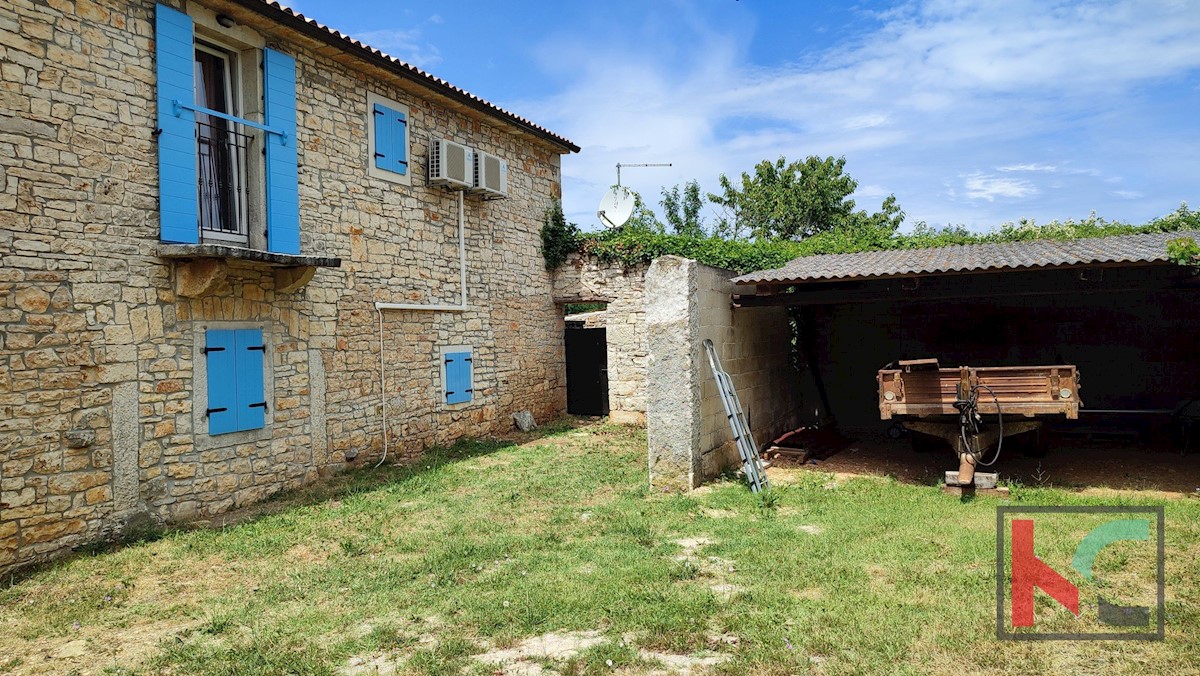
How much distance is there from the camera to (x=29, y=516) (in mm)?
5930

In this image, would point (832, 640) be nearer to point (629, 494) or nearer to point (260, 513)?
point (629, 494)

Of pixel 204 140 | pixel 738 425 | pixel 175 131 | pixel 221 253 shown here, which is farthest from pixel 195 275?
pixel 738 425

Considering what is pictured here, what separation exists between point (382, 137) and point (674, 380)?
18.2 ft

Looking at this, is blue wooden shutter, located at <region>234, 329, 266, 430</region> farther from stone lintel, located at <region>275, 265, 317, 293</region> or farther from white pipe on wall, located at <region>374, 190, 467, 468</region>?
white pipe on wall, located at <region>374, 190, 467, 468</region>

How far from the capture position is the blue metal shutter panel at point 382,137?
9.73m

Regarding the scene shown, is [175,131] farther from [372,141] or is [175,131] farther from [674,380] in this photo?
[674,380]

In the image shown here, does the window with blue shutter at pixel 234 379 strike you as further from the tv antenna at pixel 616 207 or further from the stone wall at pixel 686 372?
the tv antenna at pixel 616 207

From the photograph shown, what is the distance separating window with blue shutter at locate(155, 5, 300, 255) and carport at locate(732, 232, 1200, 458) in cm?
565

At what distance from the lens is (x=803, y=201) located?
2898 centimetres

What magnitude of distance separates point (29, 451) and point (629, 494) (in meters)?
5.65

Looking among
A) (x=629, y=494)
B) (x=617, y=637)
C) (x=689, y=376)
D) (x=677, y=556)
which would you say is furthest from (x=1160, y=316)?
(x=617, y=637)

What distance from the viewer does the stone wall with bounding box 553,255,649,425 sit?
42.9 feet

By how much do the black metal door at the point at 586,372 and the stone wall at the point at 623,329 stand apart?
1.13m

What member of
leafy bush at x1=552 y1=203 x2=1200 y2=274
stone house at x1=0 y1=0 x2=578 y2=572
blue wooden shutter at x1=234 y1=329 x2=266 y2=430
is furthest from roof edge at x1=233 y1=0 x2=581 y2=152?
blue wooden shutter at x1=234 y1=329 x2=266 y2=430
